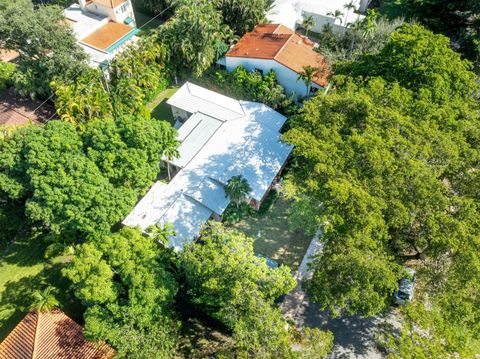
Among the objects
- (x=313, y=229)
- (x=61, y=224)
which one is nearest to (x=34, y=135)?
(x=61, y=224)

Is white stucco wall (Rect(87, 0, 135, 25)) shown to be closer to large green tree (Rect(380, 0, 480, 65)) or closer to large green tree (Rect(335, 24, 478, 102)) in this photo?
large green tree (Rect(335, 24, 478, 102))

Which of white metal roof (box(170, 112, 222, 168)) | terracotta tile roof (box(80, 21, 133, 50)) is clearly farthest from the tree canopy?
terracotta tile roof (box(80, 21, 133, 50))

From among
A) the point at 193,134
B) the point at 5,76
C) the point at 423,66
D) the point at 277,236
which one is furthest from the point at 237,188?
the point at 5,76

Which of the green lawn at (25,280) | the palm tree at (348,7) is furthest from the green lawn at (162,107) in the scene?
the palm tree at (348,7)

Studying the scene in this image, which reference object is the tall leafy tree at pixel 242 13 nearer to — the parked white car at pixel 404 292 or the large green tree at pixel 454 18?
the large green tree at pixel 454 18

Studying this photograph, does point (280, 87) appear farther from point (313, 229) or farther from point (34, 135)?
point (34, 135)
